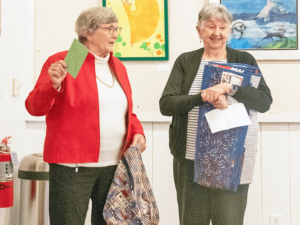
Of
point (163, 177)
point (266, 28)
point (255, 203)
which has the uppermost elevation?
point (266, 28)

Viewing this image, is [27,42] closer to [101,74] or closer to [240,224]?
[101,74]

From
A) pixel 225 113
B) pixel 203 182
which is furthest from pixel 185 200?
pixel 225 113

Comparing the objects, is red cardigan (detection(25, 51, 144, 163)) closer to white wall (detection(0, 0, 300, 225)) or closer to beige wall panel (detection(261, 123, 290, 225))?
white wall (detection(0, 0, 300, 225))

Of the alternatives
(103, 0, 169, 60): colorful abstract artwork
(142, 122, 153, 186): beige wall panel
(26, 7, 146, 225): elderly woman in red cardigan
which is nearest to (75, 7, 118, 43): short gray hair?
(26, 7, 146, 225): elderly woman in red cardigan

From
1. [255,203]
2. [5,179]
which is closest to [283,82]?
[255,203]

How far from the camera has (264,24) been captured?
2207 millimetres

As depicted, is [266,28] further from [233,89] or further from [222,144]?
[222,144]

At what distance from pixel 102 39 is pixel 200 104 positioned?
1.58ft

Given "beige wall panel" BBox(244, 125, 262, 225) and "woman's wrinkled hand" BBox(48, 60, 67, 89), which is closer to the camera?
"woman's wrinkled hand" BBox(48, 60, 67, 89)

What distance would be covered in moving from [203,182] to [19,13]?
5.83ft

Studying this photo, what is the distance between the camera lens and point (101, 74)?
1298mm

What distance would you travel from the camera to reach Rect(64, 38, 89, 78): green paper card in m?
1.07

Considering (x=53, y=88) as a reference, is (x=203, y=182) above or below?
below

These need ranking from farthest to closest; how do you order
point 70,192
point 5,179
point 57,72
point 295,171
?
point 295,171 < point 5,179 < point 70,192 < point 57,72
